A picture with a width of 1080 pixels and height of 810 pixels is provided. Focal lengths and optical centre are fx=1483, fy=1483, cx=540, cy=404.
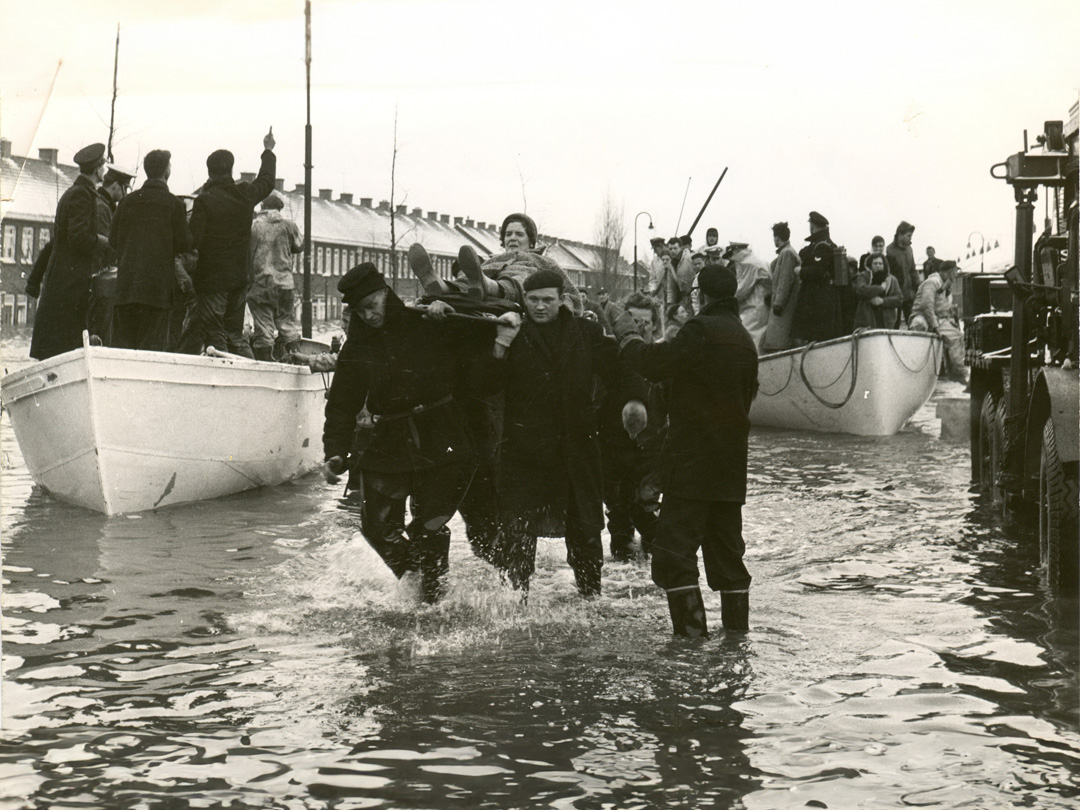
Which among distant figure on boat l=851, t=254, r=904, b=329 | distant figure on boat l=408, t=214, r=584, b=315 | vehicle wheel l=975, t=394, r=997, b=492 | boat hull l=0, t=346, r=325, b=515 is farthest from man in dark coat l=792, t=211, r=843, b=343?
distant figure on boat l=408, t=214, r=584, b=315

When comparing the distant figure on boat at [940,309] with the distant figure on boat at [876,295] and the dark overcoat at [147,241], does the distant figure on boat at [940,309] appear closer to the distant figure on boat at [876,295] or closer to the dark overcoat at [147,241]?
the distant figure on boat at [876,295]

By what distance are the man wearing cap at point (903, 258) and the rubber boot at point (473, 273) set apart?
15.8 meters

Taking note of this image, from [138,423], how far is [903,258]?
48.2ft

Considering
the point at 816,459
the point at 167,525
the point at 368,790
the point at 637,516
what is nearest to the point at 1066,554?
the point at 637,516

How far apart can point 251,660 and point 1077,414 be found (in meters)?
4.23

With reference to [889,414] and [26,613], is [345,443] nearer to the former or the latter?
[26,613]

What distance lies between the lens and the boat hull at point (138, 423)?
11.5 metres

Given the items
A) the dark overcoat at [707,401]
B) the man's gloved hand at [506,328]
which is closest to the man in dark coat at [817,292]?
the man's gloved hand at [506,328]

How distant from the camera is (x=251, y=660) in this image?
6.59m

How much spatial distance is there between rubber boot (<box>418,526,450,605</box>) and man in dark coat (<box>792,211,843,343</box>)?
1237 cm

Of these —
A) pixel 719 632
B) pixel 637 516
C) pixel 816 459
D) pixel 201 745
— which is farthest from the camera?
pixel 816 459

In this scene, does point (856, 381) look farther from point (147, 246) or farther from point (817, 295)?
point (147, 246)

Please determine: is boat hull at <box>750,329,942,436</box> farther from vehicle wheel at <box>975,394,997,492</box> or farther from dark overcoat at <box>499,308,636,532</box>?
dark overcoat at <box>499,308,636,532</box>

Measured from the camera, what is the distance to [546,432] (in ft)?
25.2
